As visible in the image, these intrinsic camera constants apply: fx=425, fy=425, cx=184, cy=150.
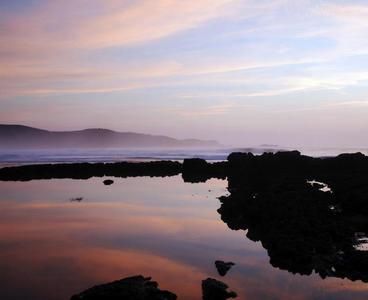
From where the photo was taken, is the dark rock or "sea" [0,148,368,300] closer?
"sea" [0,148,368,300]

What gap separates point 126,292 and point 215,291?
164 centimetres

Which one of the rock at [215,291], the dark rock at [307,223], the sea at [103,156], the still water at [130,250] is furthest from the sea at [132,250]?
the sea at [103,156]

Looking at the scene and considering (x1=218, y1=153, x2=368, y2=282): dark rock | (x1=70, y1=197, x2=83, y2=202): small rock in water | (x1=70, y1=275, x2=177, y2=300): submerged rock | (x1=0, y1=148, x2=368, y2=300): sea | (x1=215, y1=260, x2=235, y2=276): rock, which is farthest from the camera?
(x1=70, y1=197, x2=83, y2=202): small rock in water

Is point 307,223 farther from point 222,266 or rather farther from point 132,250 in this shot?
point 132,250

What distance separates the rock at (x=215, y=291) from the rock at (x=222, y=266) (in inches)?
50.9

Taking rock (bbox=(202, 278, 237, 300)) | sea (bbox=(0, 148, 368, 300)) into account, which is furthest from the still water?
rock (bbox=(202, 278, 237, 300))

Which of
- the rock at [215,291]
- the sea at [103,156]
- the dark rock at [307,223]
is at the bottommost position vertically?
the rock at [215,291]

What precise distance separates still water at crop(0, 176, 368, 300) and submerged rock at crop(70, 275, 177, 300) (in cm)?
→ 56

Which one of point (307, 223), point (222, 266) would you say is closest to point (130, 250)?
point (222, 266)

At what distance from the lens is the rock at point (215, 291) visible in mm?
7648

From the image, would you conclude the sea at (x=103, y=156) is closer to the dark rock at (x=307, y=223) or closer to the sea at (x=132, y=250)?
the sea at (x=132, y=250)

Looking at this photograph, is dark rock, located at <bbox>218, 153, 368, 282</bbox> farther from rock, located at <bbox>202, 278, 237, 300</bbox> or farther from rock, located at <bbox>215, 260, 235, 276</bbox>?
rock, located at <bbox>202, 278, 237, 300</bbox>

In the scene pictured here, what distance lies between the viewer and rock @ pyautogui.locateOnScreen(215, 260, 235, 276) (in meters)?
9.23

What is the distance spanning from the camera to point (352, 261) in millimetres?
9289
